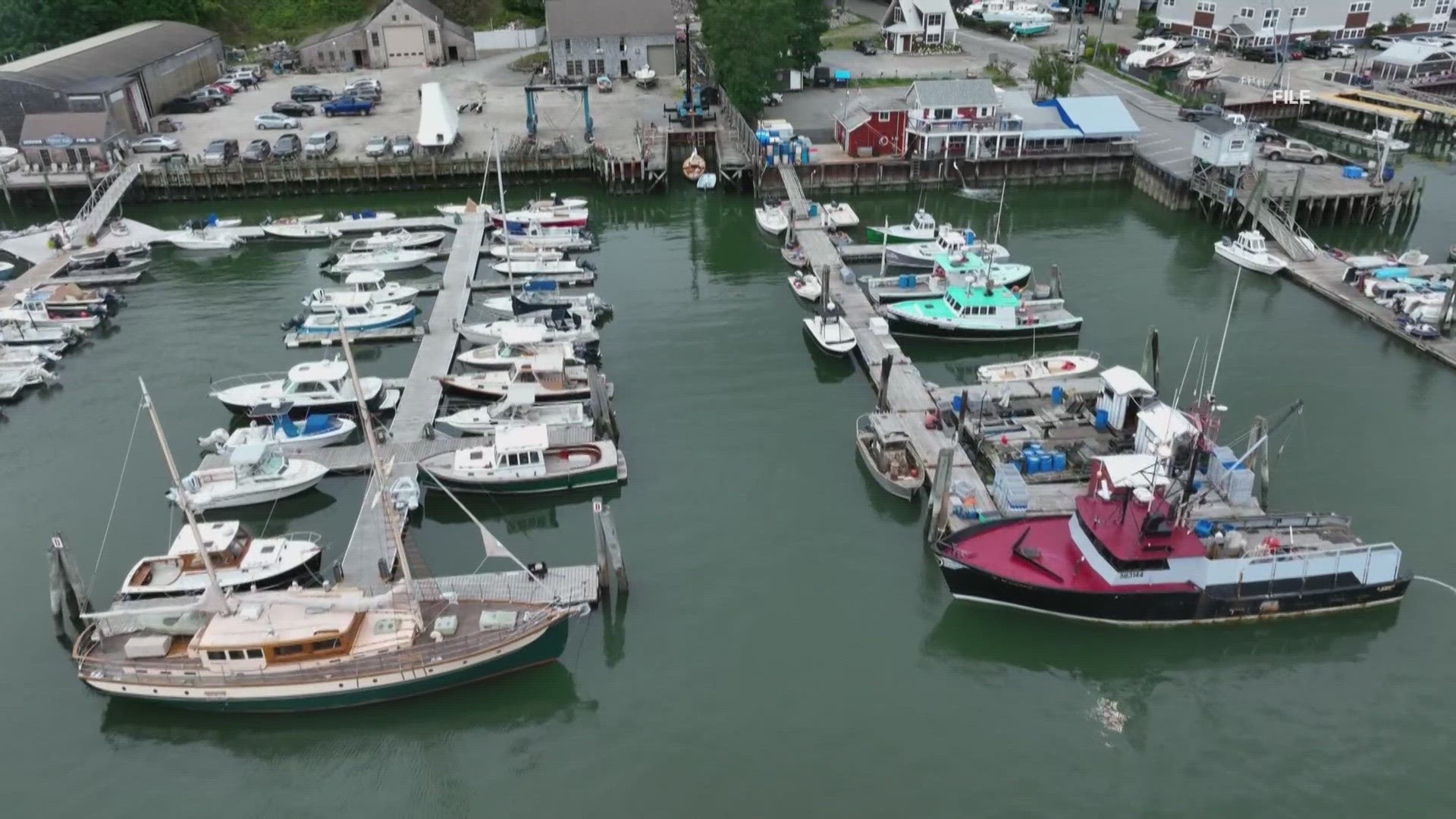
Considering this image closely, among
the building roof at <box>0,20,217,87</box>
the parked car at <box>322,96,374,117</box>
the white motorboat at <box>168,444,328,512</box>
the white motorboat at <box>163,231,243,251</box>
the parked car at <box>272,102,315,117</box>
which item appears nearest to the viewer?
the white motorboat at <box>168,444,328,512</box>

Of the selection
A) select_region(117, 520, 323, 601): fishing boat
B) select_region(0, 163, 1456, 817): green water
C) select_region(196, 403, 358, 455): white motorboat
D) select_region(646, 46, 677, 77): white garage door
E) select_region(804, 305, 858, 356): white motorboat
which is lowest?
select_region(0, 163, 1456, 817): green water

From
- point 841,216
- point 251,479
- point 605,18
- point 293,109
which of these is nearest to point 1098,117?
point 841,216

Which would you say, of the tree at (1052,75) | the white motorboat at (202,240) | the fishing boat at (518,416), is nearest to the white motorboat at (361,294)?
the fishing boat at (518,416)

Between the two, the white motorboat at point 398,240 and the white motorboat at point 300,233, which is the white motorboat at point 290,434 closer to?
the white motorboat at point 398,240

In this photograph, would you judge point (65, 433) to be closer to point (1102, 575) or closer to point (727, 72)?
point (1102, 575)

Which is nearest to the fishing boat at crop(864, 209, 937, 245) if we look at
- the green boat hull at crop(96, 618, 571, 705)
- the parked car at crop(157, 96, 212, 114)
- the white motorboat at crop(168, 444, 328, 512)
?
the white motorboat at crop(168, 444, 328, 512)

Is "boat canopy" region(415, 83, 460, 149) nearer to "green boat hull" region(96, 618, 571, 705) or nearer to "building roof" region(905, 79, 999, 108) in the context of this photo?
"building roof" region(905, 79, 999, 108)

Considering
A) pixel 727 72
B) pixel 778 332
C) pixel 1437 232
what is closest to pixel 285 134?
pixel 727 72
